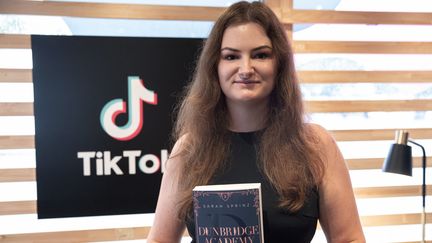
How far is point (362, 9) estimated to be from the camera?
265 cm

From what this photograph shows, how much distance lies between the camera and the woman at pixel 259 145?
3.67 ft

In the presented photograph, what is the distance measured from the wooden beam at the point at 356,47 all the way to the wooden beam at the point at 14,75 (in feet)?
5.98

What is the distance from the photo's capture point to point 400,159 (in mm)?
2209

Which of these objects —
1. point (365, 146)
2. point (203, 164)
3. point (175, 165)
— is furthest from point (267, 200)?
point (365, 146)

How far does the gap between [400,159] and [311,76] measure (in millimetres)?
825

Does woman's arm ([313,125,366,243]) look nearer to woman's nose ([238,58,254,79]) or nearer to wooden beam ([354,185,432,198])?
woman's nose ([238,58,254,79])

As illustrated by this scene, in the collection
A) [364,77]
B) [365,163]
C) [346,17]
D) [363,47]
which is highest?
[346,17]

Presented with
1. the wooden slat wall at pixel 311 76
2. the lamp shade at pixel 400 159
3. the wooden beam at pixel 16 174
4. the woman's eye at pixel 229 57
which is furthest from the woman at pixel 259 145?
the wooden beam at pixel 16 174

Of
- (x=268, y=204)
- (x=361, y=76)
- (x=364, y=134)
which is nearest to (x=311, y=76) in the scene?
(x=361, y=76)

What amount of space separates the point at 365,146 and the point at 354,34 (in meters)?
0.84

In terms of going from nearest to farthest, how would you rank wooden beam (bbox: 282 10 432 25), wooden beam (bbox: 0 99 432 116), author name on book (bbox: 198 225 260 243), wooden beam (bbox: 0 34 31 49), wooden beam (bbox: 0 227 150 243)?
author name on book (bbox: 198 225 260 243) → wooden beam (bbox: 0 34 31 49) → wooden beam (bbox: 0 227 150 243) → wooden beam (bbox: 282 10 432 25) → wooden beam (bbox: 0 99 432 116)

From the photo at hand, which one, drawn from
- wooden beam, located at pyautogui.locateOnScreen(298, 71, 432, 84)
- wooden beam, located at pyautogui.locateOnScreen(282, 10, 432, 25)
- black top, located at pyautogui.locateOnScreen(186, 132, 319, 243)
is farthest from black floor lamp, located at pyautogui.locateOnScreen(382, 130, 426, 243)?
black top, located at pyautogui.locateOnScreen(186, 132, 319, 243)

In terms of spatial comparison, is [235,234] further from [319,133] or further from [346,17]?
[346,17]

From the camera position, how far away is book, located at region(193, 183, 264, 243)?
94 centimetres
